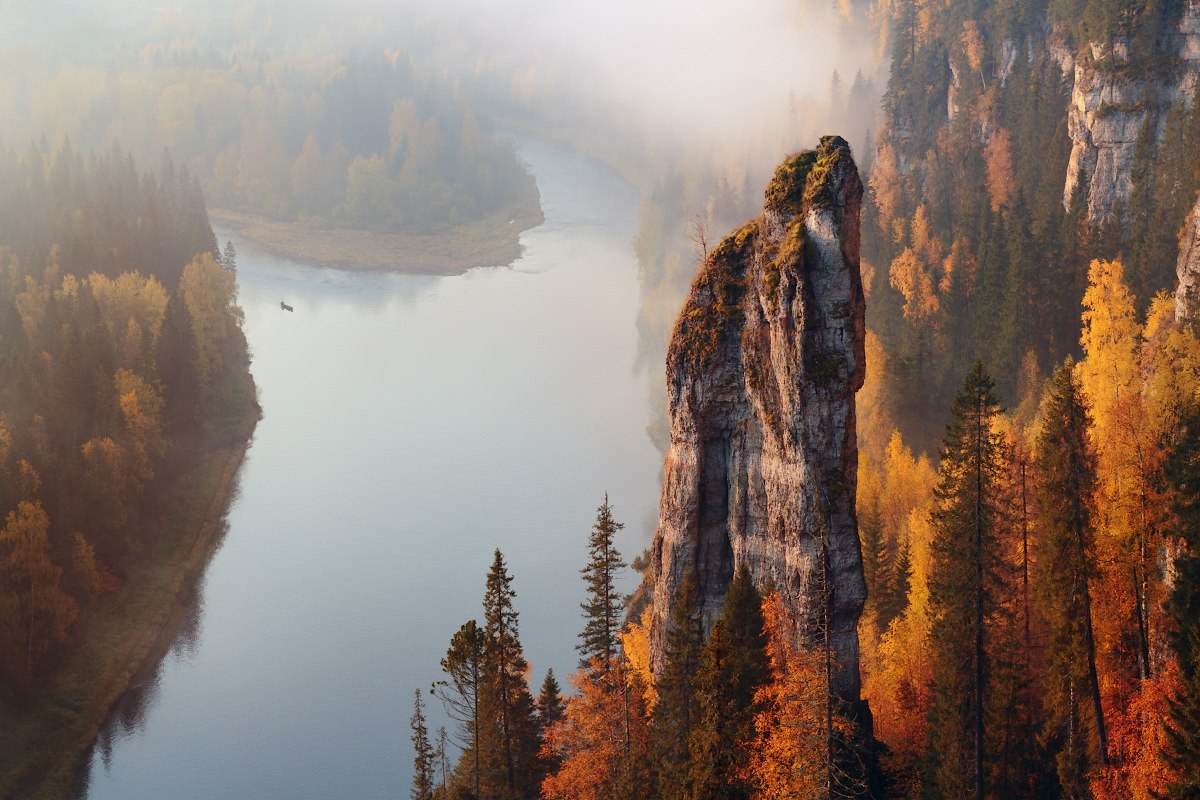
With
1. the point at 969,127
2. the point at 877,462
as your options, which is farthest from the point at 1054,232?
the point at 969,127

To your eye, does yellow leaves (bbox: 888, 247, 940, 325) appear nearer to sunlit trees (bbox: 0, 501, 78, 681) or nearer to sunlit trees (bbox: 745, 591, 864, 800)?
sunlit trees (bbox: 0, 501, 78, 681)

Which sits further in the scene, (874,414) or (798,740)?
(874,414)

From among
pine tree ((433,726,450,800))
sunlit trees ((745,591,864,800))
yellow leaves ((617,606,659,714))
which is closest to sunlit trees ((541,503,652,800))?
yellow leaves ((617,606,659,714))

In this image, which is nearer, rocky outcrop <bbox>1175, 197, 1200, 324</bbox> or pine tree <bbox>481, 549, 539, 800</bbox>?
pine tree <bbox>481, 549, 539, 800</bbox>

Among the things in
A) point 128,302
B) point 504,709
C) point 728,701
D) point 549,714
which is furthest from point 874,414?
point 128,302

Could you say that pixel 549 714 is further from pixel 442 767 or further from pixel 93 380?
pixel 93 380
